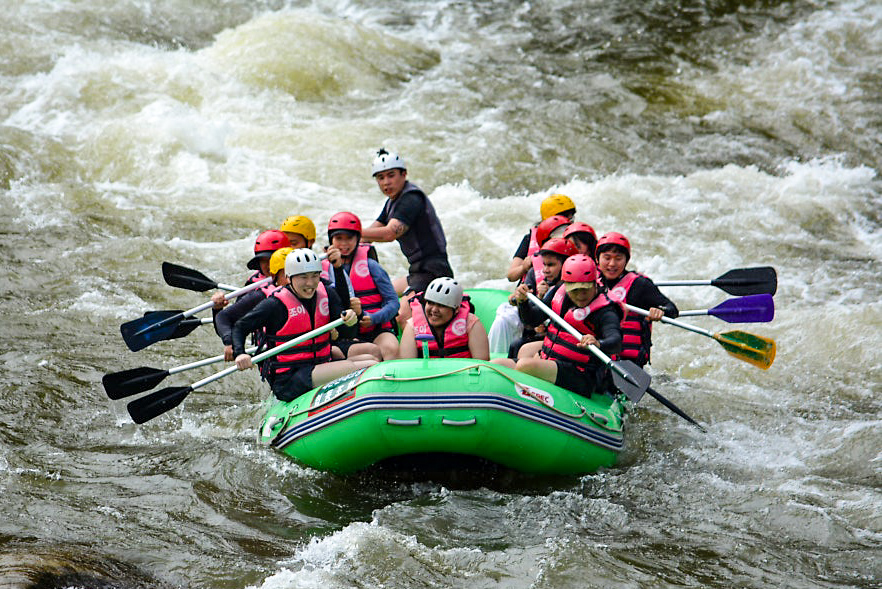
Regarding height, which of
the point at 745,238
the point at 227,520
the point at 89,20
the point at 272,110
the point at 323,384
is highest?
the point at 89,20

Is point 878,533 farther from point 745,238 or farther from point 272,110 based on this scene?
point 272,110

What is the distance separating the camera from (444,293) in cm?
609

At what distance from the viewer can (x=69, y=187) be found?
439 inches

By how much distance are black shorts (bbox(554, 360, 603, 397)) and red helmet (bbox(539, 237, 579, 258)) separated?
2.59 feet

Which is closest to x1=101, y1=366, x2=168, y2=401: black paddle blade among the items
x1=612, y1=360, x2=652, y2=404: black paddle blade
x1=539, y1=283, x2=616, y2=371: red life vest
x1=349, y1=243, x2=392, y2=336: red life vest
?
x1=349, y1=243, x2=392, y2=336: red life vest

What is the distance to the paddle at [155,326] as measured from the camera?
687cm

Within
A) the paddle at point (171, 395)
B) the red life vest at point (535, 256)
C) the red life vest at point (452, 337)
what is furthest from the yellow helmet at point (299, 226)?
the red life vest at point (535, 256)

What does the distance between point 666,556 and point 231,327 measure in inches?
118

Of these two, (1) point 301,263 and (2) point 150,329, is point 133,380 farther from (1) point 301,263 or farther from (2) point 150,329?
(1) point 301,263

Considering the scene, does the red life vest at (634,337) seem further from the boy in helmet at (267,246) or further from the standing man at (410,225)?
the boy in helmet at (267,246)

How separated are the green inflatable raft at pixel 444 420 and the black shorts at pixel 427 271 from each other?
1.54 m

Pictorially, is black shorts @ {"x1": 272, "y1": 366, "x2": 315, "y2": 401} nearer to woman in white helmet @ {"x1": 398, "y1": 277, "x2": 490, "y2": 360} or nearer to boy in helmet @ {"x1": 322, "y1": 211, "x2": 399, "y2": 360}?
boy in helmet @ {"x1": 322, "y1": 211, "x2": 399, "y2": 360}

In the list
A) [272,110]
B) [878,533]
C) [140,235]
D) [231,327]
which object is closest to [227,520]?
[231,327]

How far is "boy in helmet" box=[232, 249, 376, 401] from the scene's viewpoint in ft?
20.3
